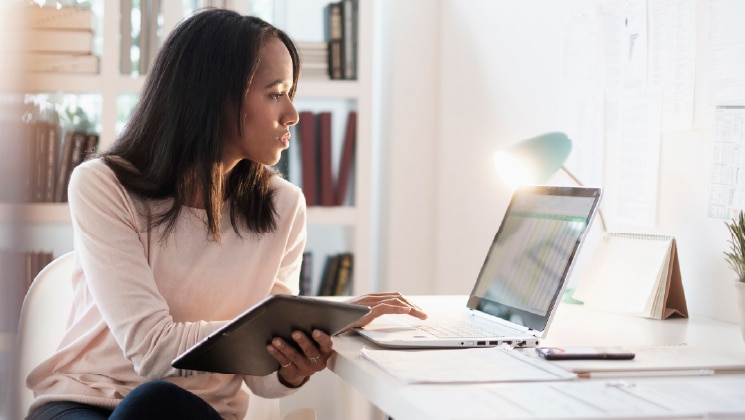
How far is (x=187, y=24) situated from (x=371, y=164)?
150 cm

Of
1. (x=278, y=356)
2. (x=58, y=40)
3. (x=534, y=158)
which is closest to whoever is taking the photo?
(x=278, y=356)

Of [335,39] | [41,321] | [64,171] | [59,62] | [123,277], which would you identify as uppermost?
[335,39]

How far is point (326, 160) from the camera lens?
3160 mm

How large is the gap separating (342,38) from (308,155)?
41cm

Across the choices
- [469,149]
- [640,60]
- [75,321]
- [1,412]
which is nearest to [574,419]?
[75,321]

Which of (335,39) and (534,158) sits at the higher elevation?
(335,39)

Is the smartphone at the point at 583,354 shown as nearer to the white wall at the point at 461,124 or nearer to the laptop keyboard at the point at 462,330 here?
the laptop keyboard at the point at 462,330

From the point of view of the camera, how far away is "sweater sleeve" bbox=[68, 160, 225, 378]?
58.6 inches

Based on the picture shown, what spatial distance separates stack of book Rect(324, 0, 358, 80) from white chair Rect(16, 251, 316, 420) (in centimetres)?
155

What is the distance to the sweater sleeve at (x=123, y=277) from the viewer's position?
4.88 feet

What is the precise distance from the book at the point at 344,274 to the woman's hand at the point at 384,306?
64.0 inches

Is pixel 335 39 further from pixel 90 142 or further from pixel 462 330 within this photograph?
pixel 462 330

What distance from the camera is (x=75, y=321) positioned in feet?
5.37

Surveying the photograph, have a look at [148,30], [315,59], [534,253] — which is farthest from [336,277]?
[534,253]
